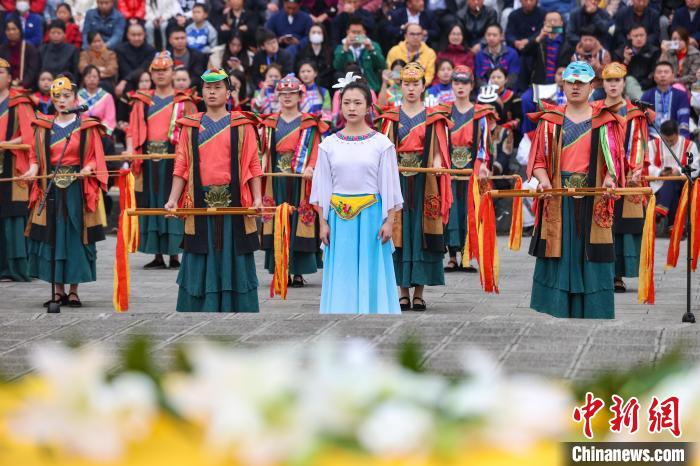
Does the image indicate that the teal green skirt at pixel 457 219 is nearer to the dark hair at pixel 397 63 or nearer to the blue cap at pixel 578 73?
the dark hair at pixel 397 63

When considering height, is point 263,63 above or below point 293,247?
above

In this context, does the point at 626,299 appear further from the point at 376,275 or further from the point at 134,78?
the point at 134,78

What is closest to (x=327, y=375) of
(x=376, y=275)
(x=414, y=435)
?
(x=414, y=435)

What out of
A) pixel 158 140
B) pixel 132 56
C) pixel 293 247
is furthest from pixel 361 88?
pixel 132 56

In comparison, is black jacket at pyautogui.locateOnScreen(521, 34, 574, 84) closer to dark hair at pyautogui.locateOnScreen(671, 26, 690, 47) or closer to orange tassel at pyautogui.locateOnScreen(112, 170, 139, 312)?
dark hair at pyautogui.locateOnScreen(671, 26, 690, 47)

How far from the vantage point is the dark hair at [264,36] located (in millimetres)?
15406

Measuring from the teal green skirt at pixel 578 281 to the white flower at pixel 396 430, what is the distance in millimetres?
5975

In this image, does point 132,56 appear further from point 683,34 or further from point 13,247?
point 683,34

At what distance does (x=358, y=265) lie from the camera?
26.9 ft

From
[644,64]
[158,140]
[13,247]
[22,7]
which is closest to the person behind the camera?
[13,247]

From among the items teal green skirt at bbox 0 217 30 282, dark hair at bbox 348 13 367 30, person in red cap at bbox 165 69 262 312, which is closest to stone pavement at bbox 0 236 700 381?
person in red cap at bbox 165 69 262 312

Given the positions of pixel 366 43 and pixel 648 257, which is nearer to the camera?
pixel 648 257

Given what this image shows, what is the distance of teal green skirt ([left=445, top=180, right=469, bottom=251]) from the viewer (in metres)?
12.0

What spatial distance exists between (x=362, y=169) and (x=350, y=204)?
0.22m
